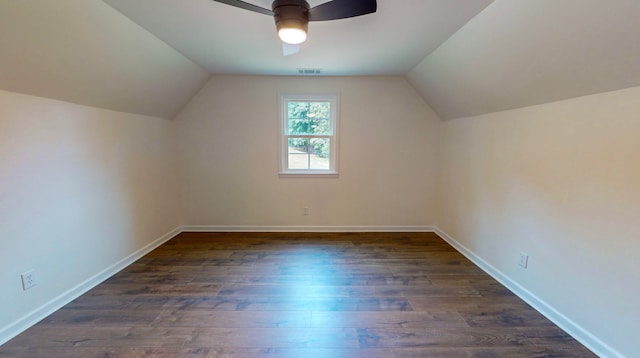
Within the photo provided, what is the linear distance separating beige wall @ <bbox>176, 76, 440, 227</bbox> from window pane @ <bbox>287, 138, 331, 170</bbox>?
0.22 m

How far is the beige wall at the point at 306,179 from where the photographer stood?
379cm

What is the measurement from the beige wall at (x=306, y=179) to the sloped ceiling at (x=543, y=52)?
1135mm

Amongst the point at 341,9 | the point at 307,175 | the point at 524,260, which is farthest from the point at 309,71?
the point at 524,260

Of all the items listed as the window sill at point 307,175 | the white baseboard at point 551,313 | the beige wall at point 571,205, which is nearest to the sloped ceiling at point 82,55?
the window sill at point 307,175

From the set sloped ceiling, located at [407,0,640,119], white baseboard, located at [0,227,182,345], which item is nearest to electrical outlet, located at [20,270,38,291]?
white baseboard, located at [0,227,182,345]

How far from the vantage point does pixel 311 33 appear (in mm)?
2328

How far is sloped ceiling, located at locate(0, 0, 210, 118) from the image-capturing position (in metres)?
1.57

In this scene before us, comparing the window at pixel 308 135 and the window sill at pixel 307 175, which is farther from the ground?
the window at pixel 308 135

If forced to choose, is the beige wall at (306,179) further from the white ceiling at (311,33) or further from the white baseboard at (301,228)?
the white ceiling at (311,33)

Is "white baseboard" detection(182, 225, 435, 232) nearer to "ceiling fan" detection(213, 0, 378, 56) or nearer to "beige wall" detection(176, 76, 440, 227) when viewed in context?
"beige wall" detection(176, 76, 440, 227)

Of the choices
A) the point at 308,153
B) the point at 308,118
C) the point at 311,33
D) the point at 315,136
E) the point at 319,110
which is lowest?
Result: the point at 308,153

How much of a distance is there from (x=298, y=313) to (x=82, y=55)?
2.53 metres

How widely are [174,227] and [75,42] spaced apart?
8.68 feet

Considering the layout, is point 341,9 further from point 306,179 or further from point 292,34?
point 306,179
